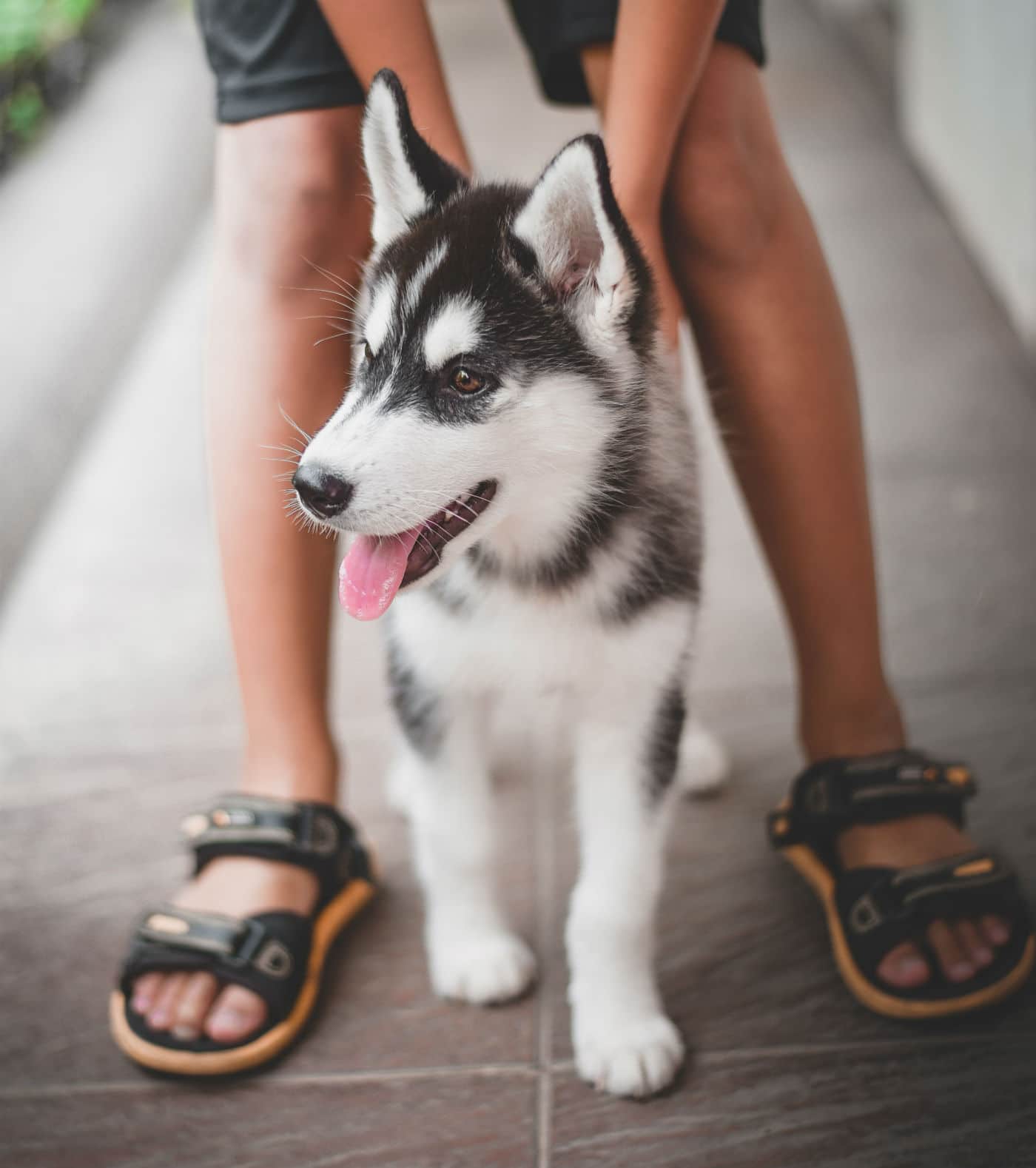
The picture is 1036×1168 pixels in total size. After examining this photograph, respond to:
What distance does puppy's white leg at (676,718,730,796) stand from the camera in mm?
2305

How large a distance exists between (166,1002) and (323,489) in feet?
3.06

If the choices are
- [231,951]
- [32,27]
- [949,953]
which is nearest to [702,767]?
[949,953]

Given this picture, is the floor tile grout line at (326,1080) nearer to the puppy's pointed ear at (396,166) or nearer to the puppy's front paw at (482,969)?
the puppy's front paw at (482,969)

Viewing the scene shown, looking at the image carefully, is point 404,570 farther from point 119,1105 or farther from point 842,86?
point 842,86

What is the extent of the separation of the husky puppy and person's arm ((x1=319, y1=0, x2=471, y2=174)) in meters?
0.19

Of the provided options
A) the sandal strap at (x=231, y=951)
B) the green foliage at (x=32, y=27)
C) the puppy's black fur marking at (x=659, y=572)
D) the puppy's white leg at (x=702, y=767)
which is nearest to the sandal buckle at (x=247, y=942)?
the sandal strap at (x=231, y=951)

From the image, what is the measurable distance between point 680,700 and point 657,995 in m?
0.48

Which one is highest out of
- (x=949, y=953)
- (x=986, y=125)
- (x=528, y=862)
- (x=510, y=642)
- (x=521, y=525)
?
(x=521, y=525)

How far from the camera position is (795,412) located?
1939 millimetres

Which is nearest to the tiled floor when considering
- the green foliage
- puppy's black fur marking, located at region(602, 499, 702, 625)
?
puppy's black fur marking, located at region(602, 499, 702, 625)

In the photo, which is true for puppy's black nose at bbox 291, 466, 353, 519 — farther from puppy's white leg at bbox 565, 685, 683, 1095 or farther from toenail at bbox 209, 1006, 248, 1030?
toenail at bbox 209, 1006, 248, 1030

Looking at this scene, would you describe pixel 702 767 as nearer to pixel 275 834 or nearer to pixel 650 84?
pixel 275 834

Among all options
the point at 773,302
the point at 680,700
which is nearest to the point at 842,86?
the point at 773,302

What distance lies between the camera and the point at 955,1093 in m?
1.67
